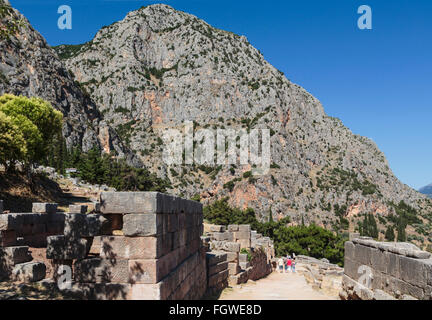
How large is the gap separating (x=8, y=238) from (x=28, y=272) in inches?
101

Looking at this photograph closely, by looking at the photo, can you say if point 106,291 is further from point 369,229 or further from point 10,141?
point 369,229

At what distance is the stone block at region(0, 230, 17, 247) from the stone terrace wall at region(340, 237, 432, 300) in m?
10.9

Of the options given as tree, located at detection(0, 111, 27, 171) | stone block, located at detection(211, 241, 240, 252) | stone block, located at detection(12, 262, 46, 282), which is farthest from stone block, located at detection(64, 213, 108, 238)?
tree, located at detection(0, 111, 27, 171)

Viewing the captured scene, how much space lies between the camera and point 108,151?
285 feet

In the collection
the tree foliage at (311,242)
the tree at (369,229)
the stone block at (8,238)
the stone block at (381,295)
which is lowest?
the tree at (369,229)

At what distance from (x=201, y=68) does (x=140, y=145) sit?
3490 cm

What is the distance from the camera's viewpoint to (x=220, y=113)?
373ft

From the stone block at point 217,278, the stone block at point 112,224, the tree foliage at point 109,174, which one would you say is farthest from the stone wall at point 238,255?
the tree foliage at point 109,174

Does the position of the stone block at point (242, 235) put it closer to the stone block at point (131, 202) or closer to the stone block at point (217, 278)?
the stone block at point (217, 278)

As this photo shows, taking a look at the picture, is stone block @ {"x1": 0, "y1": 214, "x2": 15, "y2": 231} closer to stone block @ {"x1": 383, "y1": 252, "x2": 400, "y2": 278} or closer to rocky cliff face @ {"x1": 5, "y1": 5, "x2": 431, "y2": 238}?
stone block @ {"x1": 383, "y1": 252, "x2": 400, "y2": 278}

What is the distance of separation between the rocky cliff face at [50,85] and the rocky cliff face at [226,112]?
728 inches

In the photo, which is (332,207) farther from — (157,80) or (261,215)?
(157,80)

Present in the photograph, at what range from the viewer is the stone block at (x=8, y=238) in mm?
10527

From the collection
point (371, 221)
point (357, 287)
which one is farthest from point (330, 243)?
point (371, 221)
